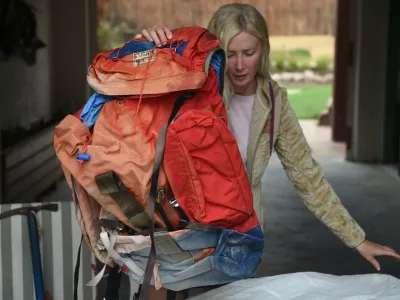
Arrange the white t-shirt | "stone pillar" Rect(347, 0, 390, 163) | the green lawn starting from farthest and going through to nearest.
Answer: the green lawn, "stone pillar" Rect(347, 0, 390, 163), the white t-shirt

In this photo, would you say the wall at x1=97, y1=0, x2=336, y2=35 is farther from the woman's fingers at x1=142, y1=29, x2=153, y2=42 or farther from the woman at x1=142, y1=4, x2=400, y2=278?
the woman's fingers at x1=142, y1=29, x2=153, y2=42

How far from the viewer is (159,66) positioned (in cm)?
195

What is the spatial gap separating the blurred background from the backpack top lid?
1238 mm

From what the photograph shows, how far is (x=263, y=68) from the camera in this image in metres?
2.51

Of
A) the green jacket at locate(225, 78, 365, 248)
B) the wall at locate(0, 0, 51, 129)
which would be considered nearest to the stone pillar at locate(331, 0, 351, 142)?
the wall at locate(0, 0, 51, 129)

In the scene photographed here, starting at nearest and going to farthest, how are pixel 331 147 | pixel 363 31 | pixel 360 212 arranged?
pixel 360 212, pixel 363 31, pixel 331 147

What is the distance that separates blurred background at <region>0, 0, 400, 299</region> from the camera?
3.18 metres

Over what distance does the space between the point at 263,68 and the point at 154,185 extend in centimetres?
84

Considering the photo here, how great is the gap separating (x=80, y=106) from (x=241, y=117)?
6.17 metres

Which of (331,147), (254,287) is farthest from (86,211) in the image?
(331,147)

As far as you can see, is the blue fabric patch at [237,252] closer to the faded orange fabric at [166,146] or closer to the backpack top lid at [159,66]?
the faded orange fabric at [166,146]

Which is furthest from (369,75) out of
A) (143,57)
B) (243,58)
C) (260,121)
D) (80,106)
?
(143,57)

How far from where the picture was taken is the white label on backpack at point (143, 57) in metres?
1.99

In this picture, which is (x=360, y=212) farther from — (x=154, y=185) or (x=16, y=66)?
(x=154, y=185)
